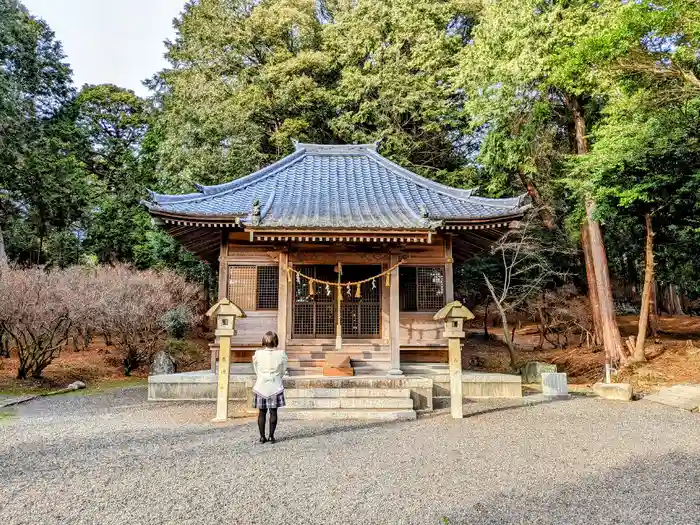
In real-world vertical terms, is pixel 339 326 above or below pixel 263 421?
above

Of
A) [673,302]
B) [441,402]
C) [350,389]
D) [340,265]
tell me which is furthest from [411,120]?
[673,302]

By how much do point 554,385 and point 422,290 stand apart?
3378 mm

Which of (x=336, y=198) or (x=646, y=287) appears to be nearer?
(x=336, y=198)

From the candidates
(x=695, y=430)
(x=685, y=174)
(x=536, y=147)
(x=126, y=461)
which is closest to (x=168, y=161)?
(x=536, y=147)

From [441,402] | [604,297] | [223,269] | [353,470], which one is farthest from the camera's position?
[604,297]

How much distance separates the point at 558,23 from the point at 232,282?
1146cm

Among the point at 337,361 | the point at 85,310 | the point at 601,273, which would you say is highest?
the point at 601,273

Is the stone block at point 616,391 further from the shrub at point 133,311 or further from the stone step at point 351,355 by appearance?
the shrub at point 133,311

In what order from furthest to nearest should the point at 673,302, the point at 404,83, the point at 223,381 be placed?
the point at 673,302 < the point at 404,83 < the point at 223,381

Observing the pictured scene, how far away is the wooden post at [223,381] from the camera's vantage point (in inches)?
285

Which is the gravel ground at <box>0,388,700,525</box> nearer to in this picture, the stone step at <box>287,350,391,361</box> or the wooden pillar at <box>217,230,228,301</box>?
the stone step at <box>287,350,391,361</box>

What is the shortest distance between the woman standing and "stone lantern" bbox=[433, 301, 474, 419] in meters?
3.14

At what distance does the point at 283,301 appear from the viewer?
9297 millimetres

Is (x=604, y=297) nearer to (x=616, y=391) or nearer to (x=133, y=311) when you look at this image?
(x=616, y=391)
